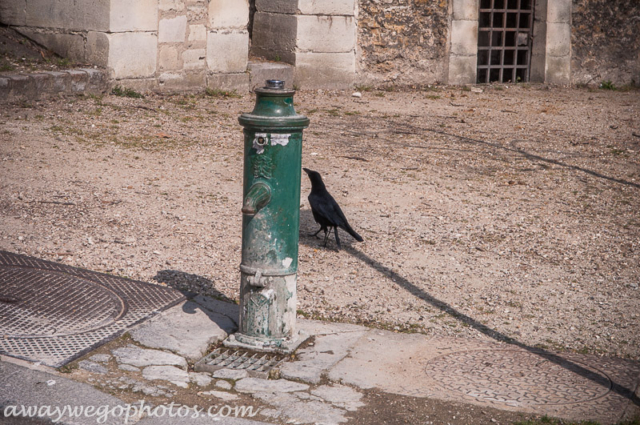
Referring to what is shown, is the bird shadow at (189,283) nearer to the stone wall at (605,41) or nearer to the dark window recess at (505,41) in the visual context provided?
the dark window recess at (505,41)

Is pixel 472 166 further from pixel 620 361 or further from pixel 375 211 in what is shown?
pixel 620 361

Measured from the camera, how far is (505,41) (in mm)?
12609

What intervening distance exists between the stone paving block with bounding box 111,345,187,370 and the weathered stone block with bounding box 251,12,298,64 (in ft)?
25.5

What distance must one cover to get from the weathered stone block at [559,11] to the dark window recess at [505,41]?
0.36 metres

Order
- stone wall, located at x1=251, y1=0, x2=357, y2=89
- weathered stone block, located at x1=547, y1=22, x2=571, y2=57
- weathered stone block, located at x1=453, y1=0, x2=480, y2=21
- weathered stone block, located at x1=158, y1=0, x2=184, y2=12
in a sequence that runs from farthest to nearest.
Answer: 1. weathered stone block, located at x1=547, y1=22, x2=571, y2=57
2. weathered stone block, located at x1=453, y1=0, x2=480, y2=21
3. stone wall, located at x1=251, y1=0, x2=357, y2=89
4. weathered stone block, located at x1=158, y1=0, x2=184, y2=12

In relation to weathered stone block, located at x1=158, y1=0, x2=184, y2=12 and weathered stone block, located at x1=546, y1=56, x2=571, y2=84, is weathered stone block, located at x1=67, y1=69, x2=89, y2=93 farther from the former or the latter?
weathered stone block, located at x1=546, y1=56, x2=571, y2=84

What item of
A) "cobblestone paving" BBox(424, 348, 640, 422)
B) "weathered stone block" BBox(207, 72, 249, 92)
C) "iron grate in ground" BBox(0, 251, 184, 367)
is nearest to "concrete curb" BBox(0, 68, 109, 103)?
"weathered stone block" BBox(207, 72, 249, 92)

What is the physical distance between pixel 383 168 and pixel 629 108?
5829 millimetres

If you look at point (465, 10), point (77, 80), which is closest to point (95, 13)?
point (77, 80)

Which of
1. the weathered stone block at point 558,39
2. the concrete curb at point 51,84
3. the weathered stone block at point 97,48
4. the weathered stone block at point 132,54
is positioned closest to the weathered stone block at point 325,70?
the weathered stone block at point 132,54

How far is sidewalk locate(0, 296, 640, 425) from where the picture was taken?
270cm

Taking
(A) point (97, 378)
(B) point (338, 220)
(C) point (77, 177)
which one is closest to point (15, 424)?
(A) point (97, 378)

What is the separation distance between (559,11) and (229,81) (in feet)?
20.1

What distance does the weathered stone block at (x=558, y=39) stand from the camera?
12.2 m
